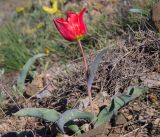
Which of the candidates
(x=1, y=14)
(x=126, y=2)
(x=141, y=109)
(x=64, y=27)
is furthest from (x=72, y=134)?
(x=1, y=14)

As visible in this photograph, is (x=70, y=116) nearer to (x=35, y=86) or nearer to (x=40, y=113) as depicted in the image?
(x=40, y=113)

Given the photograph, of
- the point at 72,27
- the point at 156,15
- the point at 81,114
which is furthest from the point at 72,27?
the point at 156,15

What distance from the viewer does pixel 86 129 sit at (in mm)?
2646

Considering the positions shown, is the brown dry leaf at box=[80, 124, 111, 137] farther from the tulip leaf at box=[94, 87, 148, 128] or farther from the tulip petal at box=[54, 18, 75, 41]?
the tulip petal at box=[54, 18, 75, 41]

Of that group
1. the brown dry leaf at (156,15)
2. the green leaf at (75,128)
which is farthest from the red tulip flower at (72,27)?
the brown dry leaf at (156,15)

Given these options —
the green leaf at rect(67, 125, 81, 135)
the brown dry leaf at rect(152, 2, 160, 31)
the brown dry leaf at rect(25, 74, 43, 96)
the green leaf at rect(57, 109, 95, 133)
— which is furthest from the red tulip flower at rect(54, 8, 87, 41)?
the brown dry leaf at rect(25, 74, 43, 96)

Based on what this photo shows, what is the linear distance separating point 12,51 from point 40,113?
2.22m

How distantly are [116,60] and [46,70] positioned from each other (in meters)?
1.07

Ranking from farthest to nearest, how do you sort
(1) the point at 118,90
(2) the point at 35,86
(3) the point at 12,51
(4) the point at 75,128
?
(3) the point at 12,51, (2) the point at 35,86, (1) the point at 118,90, (4) the point at 75,128

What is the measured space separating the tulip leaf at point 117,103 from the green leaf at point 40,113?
213 millimetres

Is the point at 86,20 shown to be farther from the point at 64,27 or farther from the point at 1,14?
the point at 1,14

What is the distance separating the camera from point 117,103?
2.54m

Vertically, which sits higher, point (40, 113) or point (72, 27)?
Answer: point (72, 27)

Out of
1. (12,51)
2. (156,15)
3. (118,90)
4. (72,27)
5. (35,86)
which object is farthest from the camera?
(12,51)
